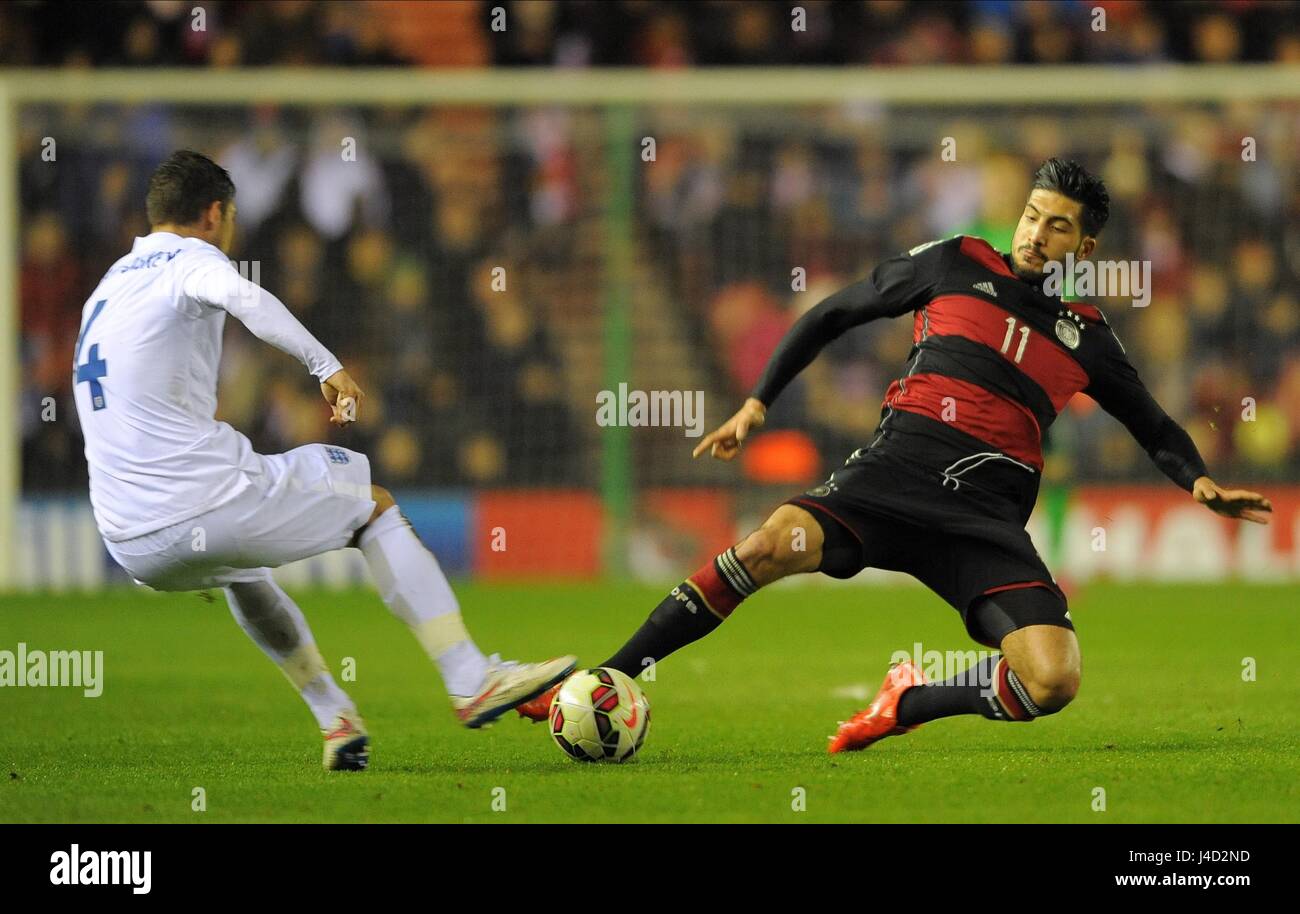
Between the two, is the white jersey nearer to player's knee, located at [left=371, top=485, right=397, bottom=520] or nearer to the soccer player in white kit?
the soccer player in white kit

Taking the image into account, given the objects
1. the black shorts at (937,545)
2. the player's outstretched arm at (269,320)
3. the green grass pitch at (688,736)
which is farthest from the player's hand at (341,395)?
the black shorts at (937,545)

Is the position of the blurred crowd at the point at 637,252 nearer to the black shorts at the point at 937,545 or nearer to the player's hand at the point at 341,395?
the black shorts at the point at 937,545

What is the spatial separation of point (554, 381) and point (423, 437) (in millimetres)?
1119

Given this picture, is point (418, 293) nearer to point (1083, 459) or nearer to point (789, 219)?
point (789, 219)

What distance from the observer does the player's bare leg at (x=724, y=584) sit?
6012mm

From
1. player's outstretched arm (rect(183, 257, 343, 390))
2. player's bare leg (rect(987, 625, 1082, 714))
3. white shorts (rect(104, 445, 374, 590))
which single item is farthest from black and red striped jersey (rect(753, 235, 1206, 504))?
player's outstretched arm (rect(183, 257, 343, 390))

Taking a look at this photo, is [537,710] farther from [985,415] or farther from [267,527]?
[985,415]

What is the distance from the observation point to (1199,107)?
15.0 m

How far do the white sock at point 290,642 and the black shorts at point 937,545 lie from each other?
5.38 ft

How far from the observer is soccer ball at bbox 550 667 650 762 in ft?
19.5

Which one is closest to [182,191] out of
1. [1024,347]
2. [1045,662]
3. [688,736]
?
[688,736]

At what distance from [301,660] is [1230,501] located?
301 cm

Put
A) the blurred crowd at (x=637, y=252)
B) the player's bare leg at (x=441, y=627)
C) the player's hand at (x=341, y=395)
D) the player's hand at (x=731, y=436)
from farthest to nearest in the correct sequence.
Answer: the blurred crowd at (x=637, y=252)
the player's hand at (x=731, y=436)
the player's bare leg at (x=441, y=627)
the player's hand at (x=341, y=395)

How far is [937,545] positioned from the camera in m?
6.16
